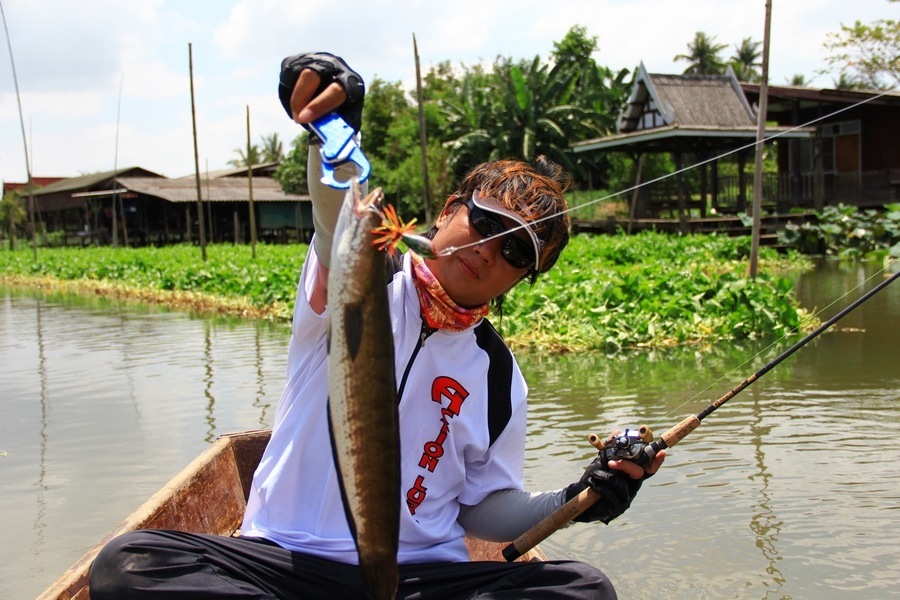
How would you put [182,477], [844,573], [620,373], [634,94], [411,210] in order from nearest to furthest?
[182,477] < [844,573] < [620,373] < [634,94] < [411,210]

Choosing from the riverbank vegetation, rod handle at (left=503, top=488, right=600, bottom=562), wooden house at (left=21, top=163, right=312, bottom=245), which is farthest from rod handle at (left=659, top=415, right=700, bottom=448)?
wooden house at (left=21, top=163, right=312, bottom=245)

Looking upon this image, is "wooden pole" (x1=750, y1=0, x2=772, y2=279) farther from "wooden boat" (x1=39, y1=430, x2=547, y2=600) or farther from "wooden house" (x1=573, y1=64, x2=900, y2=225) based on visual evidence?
"wooden boat" (x1=39, y1=430, x2=547, y2=600)

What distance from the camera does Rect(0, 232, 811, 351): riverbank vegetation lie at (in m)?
9.51

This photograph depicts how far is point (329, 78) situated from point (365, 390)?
668 mm

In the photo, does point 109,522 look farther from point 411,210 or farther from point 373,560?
point 411,210

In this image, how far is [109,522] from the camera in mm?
4805

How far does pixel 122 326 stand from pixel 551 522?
486 inches

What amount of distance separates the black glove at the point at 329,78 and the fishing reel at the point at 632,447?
40.3 inches

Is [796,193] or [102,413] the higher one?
[796,193]

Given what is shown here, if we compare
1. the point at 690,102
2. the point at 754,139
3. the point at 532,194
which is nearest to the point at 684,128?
the point at 690,102

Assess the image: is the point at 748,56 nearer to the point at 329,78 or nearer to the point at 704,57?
the point at 704,57

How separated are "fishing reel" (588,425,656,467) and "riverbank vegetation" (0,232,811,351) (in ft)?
13.1

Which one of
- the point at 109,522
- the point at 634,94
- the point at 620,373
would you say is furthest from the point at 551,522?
the point at 634,94

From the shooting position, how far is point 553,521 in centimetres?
232
